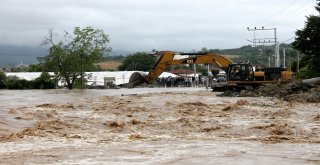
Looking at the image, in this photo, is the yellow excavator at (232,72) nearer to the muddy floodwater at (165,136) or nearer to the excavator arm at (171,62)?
the excavator arm at (171,62)

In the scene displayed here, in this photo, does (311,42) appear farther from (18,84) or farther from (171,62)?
(18,84)

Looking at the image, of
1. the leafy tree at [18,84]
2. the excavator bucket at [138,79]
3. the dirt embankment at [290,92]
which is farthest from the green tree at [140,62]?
the dirt embankment at [290,92]

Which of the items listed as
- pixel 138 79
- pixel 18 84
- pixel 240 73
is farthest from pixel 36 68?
pixel 240 73

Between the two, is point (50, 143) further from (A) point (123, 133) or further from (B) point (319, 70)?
(B) point (319, 70)

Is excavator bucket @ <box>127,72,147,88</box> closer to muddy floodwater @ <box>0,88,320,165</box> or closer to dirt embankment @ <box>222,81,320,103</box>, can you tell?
dirt embankment @ <box>222,81,320,103</box>

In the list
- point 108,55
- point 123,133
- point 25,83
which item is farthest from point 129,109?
point 25,83

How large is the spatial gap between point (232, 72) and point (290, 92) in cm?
667

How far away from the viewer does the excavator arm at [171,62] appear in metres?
42.1

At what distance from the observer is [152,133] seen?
53.2ft

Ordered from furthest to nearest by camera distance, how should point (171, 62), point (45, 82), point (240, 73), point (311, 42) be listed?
point (45, 82) → point (311, 42) → point (171, 62) → point (240, 73)

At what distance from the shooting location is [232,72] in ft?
127

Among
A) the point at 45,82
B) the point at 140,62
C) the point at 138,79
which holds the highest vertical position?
the point at 140,62

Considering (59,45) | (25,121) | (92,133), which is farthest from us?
(59,45)

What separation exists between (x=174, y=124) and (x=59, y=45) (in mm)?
49062
